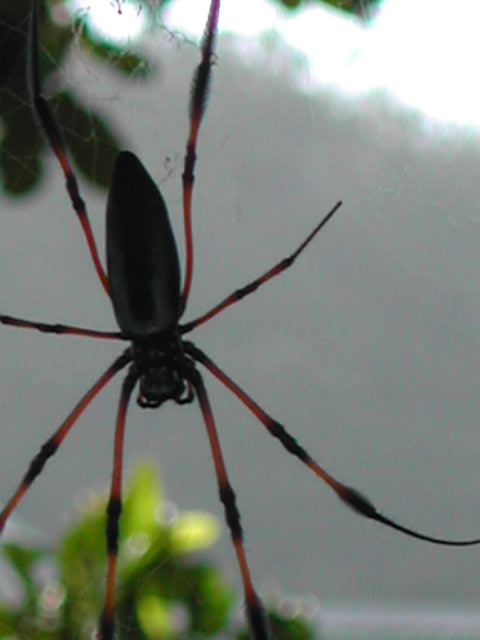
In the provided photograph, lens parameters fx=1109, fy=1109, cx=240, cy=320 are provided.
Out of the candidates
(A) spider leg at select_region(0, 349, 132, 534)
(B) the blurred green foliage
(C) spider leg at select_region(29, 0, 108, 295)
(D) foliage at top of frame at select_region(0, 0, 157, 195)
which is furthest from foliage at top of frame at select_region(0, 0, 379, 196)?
(B) the blurred green foliage

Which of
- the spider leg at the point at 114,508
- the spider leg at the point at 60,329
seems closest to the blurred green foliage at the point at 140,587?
the spider leg at the point at 114,508

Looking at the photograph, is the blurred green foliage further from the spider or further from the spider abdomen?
the spider abdomen

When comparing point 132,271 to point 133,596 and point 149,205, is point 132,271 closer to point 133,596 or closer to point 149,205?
point 149,205

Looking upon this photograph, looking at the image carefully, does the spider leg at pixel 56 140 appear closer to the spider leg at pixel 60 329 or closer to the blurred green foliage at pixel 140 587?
the spider leg at pixel 60 329

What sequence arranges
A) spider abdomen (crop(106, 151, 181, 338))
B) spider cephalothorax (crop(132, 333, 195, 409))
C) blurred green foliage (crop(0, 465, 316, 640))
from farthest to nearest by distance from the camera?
blurred green foliage (crop(0, 465, 316, 640))
spider cephalothorax (crop(132, 333, 195, 409))
spider abdomen (crop(106, 151, 181, 338))

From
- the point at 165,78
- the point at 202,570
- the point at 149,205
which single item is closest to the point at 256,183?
the point at 165,78

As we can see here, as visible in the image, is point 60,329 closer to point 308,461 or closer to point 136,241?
point 136,241

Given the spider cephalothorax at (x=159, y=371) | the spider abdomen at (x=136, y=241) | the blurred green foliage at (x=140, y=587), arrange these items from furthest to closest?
the blurred green foliage at (x=140, y=587), the spider cephalothorax at (x=159, y=371), the spider abdomen at (x=136, y=241)
